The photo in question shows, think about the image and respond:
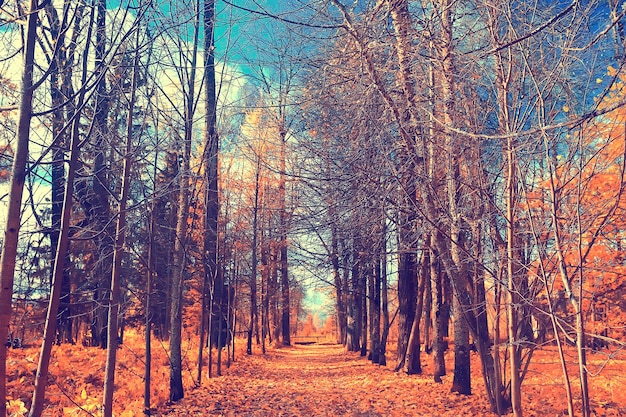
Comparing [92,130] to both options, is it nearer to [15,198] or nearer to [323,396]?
[15,198]

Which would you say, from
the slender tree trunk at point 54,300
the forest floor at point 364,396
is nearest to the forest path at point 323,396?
the forest floor at point 364,396

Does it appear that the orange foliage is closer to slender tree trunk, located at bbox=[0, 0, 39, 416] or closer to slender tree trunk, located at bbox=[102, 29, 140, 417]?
slender tree trunk, located at bbox=[102, 29, 140, 417]

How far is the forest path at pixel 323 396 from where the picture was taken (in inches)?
328

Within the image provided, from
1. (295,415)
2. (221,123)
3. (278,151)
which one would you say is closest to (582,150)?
(278,151)

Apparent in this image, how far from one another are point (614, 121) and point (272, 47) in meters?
3.04

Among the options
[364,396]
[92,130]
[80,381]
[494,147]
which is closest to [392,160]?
[494,147]

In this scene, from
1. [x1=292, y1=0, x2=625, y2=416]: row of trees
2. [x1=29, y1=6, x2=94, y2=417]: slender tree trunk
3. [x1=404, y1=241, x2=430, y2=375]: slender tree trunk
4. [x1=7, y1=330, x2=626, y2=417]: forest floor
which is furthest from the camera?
[x1=404, y1=241, x2=430, y2=375]: slender tree trunk

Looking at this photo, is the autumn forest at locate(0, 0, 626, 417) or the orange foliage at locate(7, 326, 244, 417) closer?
the autumn forest at locate(0, 0, 626, 417)

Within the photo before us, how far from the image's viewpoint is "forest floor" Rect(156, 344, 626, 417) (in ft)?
27.1

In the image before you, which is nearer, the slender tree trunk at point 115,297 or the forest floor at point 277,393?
the slender tree trunk at point 115,297

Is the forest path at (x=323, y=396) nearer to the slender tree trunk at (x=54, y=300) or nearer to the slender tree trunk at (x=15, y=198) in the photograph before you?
the slender tree trunk at (x=54, y=300)

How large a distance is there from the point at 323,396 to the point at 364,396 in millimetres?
872

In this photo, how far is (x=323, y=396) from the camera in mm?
10266

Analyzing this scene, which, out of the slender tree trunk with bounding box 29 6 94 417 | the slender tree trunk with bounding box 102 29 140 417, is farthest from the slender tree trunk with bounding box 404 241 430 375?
the slender tree trunk with bounding box 29 6 94 417
